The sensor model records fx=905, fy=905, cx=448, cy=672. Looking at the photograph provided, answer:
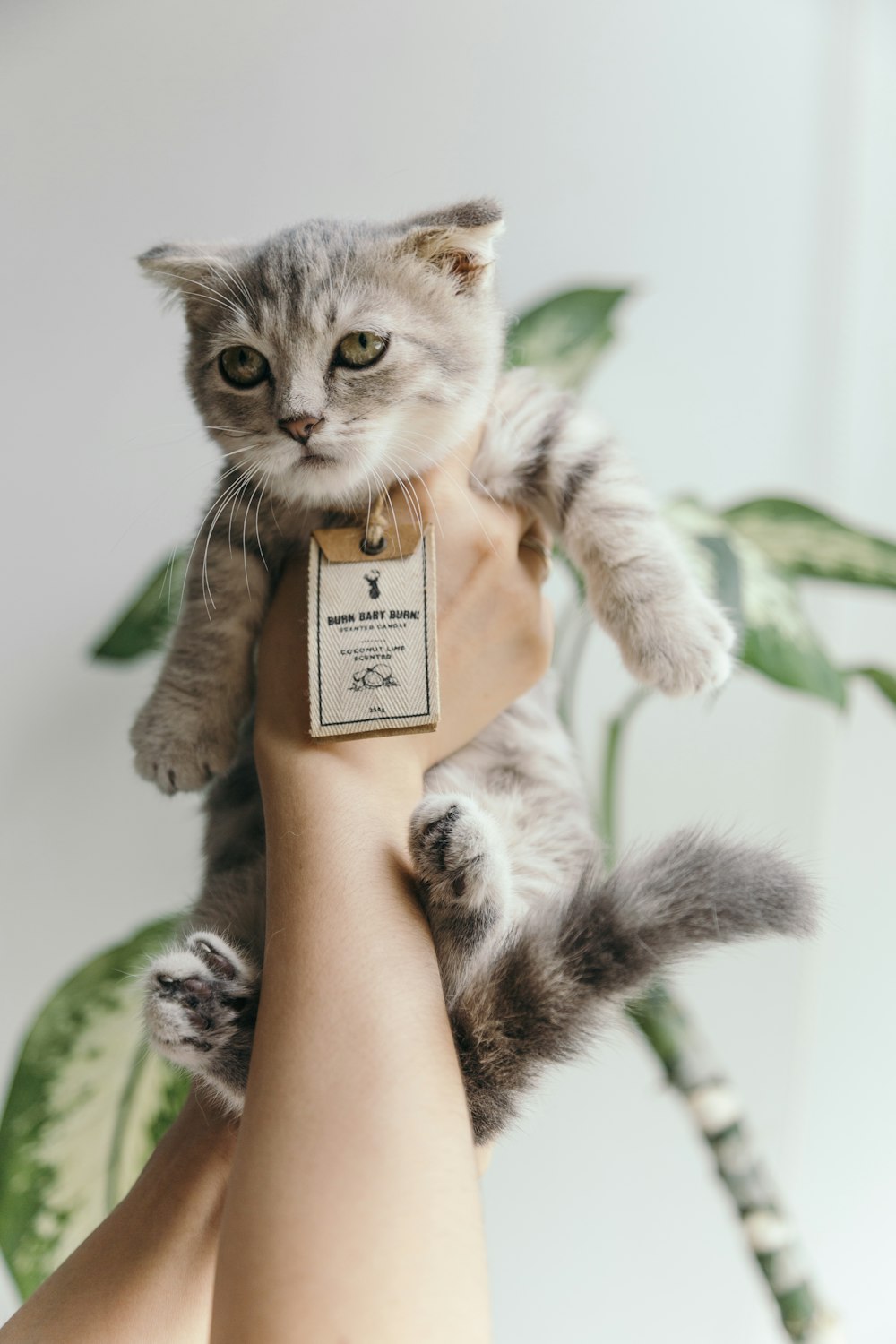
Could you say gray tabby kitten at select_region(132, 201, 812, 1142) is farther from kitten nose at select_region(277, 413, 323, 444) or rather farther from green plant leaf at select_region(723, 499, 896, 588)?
green plant leaf at select_region(723, 499, 896, 588)

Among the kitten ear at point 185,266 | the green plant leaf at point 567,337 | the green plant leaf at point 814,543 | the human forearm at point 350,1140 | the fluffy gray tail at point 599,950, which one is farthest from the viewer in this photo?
the green plant leaf at point 567,337

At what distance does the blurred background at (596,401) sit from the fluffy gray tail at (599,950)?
0.86 m

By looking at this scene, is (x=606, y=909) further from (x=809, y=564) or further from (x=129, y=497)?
(x=129, y=497)

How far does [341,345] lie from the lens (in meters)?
0.86

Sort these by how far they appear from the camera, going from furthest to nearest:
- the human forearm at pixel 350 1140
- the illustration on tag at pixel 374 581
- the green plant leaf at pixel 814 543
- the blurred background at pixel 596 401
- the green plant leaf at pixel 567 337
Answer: the blurred background at pixel 596 401 < the green plant leaf at pixel 567 337 < the green plant leaf at pixel 814 543 < the illustration on tag at pixel 374 581 < the human forearm at pixel 350 1140

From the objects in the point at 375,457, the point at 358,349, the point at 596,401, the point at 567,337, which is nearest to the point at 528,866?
the point at 375,457

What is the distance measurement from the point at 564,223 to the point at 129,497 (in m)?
0.90

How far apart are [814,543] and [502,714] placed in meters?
0.43

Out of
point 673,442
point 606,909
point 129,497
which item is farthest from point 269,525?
point 673,442

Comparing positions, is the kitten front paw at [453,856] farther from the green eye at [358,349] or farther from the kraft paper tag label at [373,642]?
the green eye at [358,349]

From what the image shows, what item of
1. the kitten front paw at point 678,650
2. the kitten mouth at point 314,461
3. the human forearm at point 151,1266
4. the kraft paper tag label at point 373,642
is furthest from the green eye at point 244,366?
the human forearm at point 151,1266

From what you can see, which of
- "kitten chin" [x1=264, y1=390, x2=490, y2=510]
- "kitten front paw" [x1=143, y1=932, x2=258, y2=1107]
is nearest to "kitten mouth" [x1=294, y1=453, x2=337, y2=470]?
"kitten chin" [x1=264, y1=390, x2=490, y2=510]

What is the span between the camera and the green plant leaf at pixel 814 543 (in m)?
1.03

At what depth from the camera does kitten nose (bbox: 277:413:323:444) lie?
0.82 m
